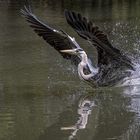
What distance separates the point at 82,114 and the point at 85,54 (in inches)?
65.9

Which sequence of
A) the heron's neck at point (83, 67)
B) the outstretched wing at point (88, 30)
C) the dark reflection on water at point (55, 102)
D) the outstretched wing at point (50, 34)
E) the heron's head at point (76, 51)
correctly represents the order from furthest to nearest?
the outstretched wing at point (50, 34) < the heron's head at point (76, 51) < the heron's neck at point (83, 67) < the outstretched wing at point (88, 30) < the dark reflection on water at point (55, 102)

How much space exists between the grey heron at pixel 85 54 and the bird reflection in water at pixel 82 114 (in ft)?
2.15

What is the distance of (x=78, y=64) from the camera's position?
9.34 m

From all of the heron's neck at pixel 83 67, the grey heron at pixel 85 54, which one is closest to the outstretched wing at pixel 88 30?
the grey heron at pixel 85 54

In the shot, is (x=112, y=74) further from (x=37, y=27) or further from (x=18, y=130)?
(x=18, y=130)

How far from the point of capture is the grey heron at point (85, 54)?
8656mm

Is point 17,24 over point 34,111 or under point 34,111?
over

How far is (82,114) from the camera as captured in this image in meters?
7.70

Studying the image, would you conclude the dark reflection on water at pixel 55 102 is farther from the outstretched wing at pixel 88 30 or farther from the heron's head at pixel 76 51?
the outstretched wing at pixel 88 30

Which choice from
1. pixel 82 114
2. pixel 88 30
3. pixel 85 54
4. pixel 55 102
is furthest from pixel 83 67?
pixel 82 114

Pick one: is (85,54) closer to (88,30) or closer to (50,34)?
(88,30)

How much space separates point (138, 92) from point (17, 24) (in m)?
11.4

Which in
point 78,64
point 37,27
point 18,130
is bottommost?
point 18,130

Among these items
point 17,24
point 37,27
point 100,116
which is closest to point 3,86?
point 37,27
